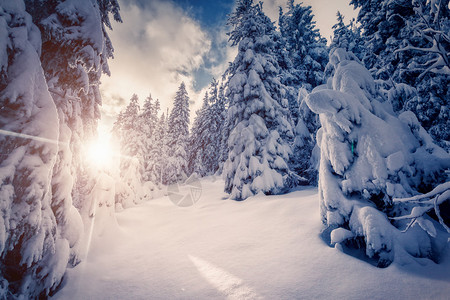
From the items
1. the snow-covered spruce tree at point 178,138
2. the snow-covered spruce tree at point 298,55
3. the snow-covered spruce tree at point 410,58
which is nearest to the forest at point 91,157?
the snow-covered spruce tree at point 410,58

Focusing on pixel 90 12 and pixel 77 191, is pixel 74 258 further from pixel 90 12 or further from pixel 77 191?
pixel 90 12

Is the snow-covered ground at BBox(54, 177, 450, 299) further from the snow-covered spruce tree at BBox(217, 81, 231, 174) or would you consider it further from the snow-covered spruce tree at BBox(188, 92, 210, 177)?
the snow-covered spruce tree at BBox(188, 92, 210, 177)

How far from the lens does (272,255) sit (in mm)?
3975

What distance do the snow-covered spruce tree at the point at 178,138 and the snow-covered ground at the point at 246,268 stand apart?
2307 centimetres

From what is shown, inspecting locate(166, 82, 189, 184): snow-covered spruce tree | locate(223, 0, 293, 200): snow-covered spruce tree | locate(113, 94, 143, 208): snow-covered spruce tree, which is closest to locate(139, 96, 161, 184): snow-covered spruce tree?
locate(113, 94, 143, 208): snow-covered spruce tree

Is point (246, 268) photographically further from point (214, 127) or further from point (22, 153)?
point (214, 127)

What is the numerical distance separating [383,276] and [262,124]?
8.47 m

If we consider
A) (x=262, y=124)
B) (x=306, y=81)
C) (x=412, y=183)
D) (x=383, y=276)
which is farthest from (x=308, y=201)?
(x=306, y=81)

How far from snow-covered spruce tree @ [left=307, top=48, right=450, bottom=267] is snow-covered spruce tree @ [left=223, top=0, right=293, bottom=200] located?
5317 mm

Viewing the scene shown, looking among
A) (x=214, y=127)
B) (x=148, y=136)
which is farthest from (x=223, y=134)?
(x=214, y=127)

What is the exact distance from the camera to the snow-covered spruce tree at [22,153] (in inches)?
101

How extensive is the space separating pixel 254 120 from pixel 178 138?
20747 mm

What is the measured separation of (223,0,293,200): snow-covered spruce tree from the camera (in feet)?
32.3

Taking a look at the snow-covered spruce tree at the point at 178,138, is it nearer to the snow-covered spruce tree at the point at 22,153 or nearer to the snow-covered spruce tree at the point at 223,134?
the snow-covered spruce tree at the point at 223,134
